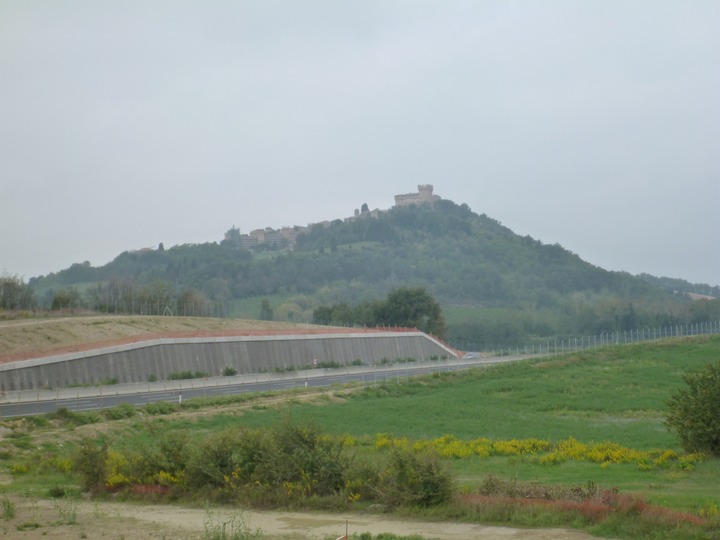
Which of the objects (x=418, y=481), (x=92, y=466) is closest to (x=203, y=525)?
(x=418, y=481)

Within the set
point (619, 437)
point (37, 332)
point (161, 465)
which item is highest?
point (37, 332)

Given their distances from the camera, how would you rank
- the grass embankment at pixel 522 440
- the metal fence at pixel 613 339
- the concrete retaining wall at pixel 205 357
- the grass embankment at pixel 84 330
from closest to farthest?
1. the grass embankment at pixel 522 440
2. the concrete retaining wall at pixel 205 357
3. the grass embankment at pixel 84 330
4. the metal fence at pixel 613 339

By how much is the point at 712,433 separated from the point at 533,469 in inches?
213

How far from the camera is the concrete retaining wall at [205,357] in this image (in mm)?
55156

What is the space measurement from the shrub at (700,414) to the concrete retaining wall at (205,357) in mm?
41473

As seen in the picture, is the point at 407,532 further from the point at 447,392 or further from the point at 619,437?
the point at 447,392

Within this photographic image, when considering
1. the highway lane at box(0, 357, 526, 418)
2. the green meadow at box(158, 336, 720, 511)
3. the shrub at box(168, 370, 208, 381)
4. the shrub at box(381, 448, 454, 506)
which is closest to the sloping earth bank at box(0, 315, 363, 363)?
the shrub at box(168, 370, 208, 381)

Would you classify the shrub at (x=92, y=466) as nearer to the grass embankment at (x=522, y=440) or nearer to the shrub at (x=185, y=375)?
the grass embankment at (x=522, y=440)

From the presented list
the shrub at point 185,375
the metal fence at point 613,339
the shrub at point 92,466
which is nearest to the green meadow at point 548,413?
the shrub at point 92,466

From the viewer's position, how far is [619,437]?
104ft

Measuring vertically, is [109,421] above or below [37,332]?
below

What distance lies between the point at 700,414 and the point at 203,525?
15.6 m

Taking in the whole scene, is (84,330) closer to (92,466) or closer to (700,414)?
(92,466)

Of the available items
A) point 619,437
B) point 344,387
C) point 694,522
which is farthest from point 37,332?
point 694,522
